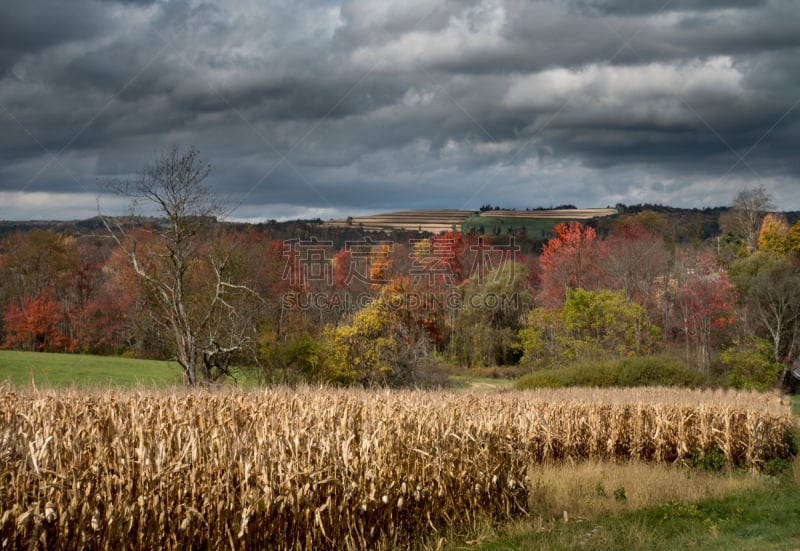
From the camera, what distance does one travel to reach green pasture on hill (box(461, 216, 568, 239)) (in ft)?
330

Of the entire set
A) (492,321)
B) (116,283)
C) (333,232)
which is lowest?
(492,321)

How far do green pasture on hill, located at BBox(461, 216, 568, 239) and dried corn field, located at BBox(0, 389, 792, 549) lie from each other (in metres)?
79.8

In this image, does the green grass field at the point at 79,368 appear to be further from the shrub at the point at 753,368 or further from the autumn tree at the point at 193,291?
the shrub at the point at 753,368

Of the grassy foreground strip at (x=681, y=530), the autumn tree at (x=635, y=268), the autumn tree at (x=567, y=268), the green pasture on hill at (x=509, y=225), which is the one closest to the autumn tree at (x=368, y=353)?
the grassy foreground strip at (x=681, y=530)

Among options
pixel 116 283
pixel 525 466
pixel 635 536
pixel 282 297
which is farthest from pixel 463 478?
pixel 116 283

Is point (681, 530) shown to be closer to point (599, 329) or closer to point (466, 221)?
point (599, 329)

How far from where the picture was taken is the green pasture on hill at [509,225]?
10044cm

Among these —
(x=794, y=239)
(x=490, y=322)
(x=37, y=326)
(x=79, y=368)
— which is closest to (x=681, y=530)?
(x=79, y=368)

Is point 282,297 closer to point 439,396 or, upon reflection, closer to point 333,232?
point 439,396

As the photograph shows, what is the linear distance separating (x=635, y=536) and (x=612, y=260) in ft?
189

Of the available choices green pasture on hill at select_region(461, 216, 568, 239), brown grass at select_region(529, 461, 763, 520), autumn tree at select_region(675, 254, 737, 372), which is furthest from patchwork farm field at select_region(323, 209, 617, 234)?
brown grass at select_region(529, 461, 763, 520)

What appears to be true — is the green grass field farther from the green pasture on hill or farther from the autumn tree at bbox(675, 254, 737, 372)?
the green pasture on hill

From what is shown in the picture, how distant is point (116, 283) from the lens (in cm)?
5834

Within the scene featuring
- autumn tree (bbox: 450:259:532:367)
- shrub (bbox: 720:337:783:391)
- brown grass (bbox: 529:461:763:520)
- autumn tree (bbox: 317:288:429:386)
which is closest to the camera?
brown grass (bbox: 529:461:763:520)
